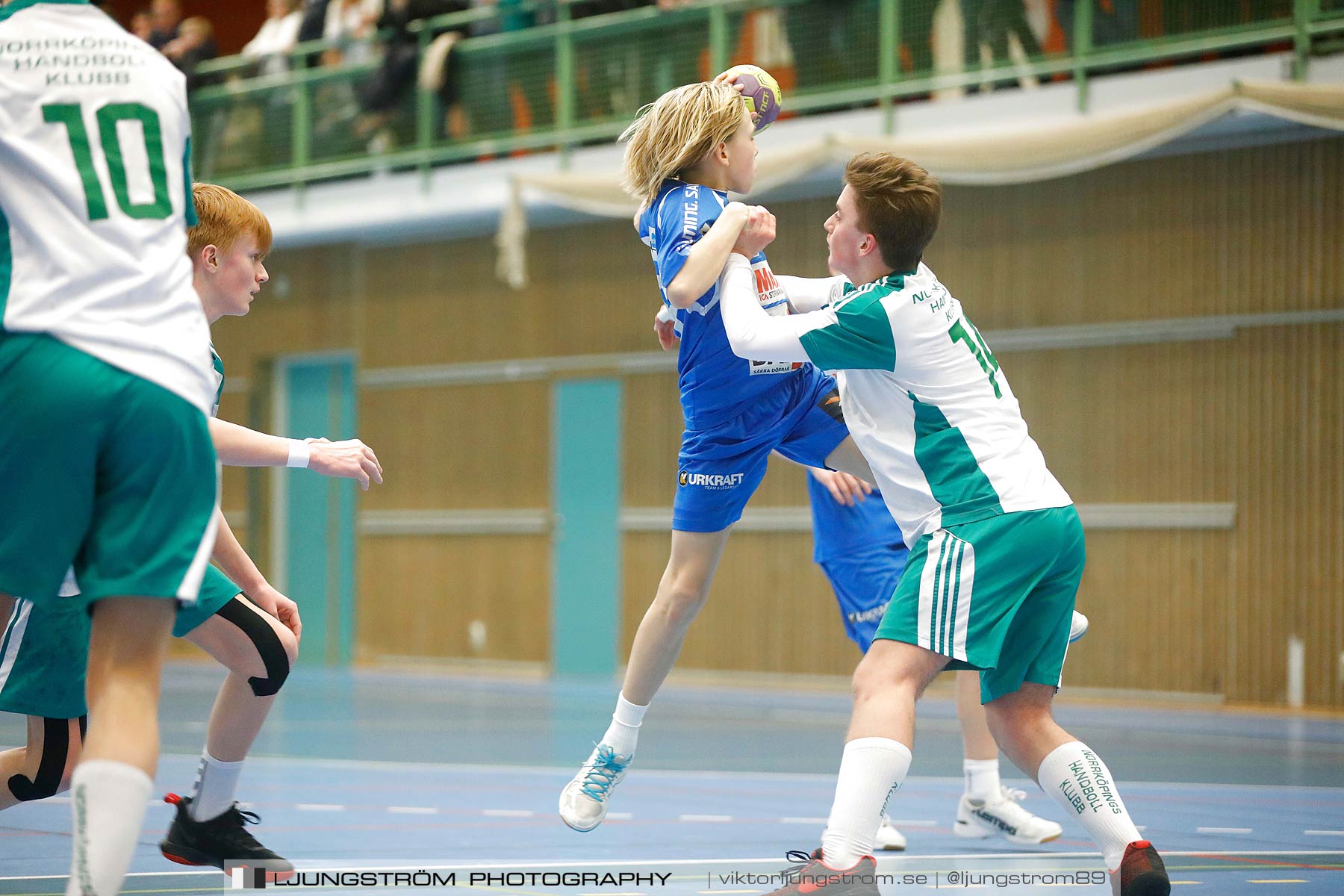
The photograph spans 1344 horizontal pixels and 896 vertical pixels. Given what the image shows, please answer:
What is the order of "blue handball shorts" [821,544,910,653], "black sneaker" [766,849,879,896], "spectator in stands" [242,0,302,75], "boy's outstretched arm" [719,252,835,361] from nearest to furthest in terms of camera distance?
1. "black sneaker" [766,849,879,896]
2. "boy's outstretched arm" [719,252,835,361]
3. "blue handball shorts" [821,544,910,653]
4. "spectator in stands" [242,0,302,75]

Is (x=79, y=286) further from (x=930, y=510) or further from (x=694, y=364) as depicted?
(x=694, y=364)

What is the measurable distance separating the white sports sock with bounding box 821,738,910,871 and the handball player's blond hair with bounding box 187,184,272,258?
5.62 feet

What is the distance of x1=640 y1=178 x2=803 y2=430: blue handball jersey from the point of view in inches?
150

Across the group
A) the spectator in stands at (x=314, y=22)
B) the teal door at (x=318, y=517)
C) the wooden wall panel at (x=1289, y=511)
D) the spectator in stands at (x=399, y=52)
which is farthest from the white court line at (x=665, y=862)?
the spectator in stands at (x=314, y=22)

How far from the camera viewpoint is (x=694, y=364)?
3.99 meters

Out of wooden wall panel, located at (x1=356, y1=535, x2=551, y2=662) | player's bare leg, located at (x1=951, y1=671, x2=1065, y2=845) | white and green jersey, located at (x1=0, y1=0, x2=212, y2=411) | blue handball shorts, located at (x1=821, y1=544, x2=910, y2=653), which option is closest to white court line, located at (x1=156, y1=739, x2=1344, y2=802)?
blue handball shorts, located at (x1=821, y1=544, x2=910, y2=653)

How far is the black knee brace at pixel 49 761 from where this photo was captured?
10.3ft

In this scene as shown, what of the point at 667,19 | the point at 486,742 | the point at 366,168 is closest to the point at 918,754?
the point at 486,742

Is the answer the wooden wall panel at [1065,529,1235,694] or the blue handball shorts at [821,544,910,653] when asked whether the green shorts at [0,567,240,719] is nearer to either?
the blue handball shorts at [821,544,910,653]

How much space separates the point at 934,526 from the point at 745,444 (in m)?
0.96

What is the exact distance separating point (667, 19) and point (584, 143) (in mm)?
1238

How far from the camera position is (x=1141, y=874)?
300cm

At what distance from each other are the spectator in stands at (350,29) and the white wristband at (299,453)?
11.2m

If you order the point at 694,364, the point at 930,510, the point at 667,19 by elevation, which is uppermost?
the point at 667,19
